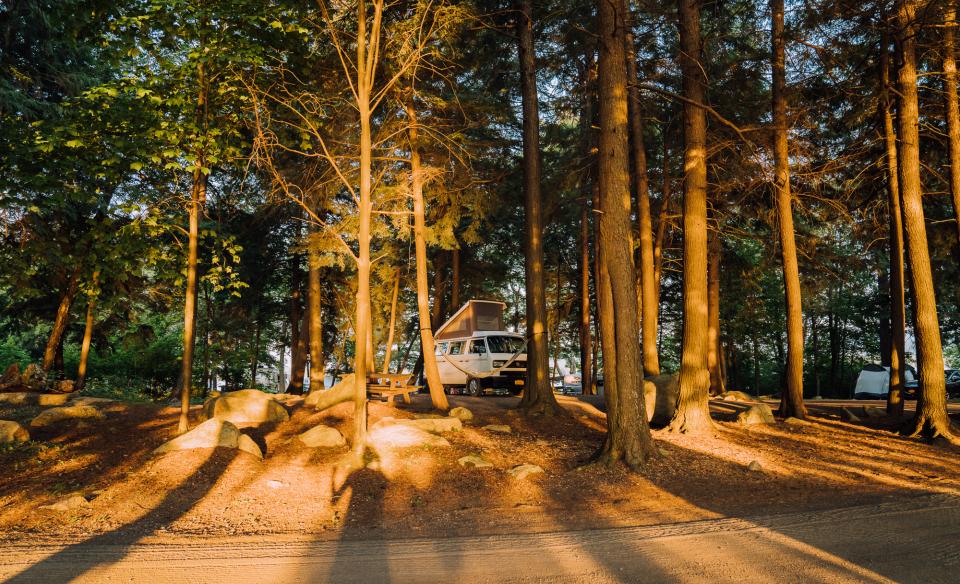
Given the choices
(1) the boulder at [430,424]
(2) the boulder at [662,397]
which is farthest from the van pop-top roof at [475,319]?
(1) the boulder at [430,424]

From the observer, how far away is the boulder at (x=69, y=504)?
6574mm

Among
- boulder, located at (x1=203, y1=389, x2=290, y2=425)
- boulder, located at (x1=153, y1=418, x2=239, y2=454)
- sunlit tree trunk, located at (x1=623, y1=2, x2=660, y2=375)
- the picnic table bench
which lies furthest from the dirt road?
sunlit tree trunk, located at (x1=623, y1=2, x2=660, y2=375)

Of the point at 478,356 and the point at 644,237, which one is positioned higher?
the point at 644,237

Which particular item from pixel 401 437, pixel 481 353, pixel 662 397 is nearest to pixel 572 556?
pixel 401 437

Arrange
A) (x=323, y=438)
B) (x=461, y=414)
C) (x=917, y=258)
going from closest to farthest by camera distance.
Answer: (x=323, y=438) < (x=917, y=258) < (x=461, y=414)

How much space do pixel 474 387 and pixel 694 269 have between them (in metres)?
10.3

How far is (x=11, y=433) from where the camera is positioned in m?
9.70

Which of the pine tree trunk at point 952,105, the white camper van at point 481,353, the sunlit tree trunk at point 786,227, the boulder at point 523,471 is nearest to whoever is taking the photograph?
the boulder at point 523,471

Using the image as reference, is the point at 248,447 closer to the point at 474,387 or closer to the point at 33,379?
the point at 33,379

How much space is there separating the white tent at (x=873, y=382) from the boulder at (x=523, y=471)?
2464 centimetres

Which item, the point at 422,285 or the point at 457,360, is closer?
the point at 422,285

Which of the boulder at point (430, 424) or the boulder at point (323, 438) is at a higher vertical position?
the boulder at point (430, 424)

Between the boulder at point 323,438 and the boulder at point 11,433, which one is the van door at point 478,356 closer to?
the boulder at point 323,438

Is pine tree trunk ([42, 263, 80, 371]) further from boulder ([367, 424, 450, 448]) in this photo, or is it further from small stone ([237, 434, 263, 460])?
boulder ([367, 424, 450, 448])
